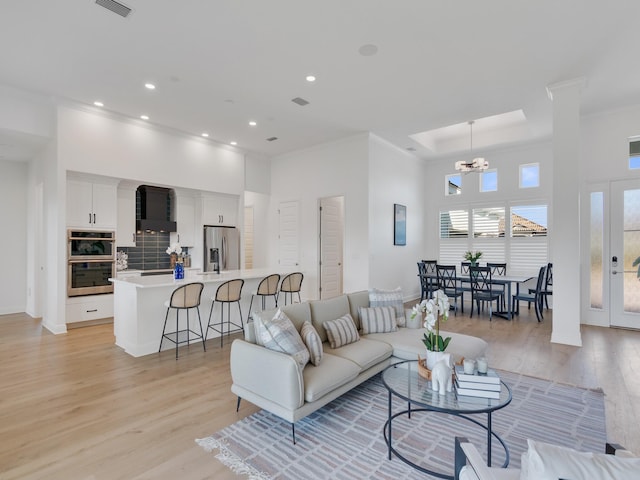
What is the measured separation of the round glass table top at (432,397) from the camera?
2.05 metres

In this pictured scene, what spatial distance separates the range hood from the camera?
22.0 feet

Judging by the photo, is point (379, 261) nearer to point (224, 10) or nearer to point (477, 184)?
point (477, 184)

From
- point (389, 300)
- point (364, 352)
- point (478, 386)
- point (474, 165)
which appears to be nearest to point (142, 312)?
point (364, 352)

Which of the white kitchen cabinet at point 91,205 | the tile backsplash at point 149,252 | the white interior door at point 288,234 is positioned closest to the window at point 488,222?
the white interior door at point 288,234

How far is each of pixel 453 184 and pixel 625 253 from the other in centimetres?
382

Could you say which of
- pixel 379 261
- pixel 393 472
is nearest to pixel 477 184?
pixel 379 261

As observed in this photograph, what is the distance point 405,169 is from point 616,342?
5.11 metres

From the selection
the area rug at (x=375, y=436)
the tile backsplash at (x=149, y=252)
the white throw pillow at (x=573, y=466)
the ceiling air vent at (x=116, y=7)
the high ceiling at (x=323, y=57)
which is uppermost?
the high ceiling at (x=323, y=57)

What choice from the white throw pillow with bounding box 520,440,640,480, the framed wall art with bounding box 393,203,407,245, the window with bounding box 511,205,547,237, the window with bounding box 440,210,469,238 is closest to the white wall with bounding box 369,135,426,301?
the framed wall art with bounding box 393,203,407,245

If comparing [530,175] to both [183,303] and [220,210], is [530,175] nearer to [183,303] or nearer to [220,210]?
[220,210]

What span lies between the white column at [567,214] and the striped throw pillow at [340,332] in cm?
325

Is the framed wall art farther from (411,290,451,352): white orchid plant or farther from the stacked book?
the stacked book

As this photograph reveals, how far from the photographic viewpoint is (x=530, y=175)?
7.45 meters

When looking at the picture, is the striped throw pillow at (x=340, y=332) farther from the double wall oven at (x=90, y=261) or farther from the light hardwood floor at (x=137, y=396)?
the double wall oven at (x=90, y=261)
